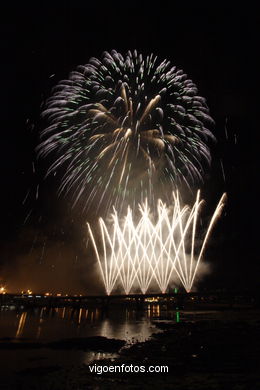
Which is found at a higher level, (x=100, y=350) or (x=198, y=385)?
(x=100, y=350)

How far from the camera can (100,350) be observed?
2794cm

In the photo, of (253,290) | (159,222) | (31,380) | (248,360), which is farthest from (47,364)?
(253,290)

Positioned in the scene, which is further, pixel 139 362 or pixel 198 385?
pixel 139 362

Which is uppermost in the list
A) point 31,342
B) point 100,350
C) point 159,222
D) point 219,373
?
point 159,222

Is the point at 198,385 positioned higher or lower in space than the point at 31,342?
lower

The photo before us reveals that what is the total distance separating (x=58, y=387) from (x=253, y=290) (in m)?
89.8

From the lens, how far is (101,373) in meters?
19.5

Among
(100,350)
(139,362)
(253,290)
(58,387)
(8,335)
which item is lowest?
(58,387)

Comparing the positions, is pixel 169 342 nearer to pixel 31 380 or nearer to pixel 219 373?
pixel 219 373

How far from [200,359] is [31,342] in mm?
17570

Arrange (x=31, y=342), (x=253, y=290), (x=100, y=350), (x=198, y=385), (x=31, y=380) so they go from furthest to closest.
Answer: (x=253, y=290)
(x=31, y=342)
(x=100, y=350)
(x=31, y=380)
(x=198, y=385)

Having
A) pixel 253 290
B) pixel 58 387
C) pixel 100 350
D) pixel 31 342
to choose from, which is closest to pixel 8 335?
pixel 31 342

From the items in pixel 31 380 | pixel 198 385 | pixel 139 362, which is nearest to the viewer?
pixel 198 385

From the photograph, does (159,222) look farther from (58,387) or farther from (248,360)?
(58,387)
